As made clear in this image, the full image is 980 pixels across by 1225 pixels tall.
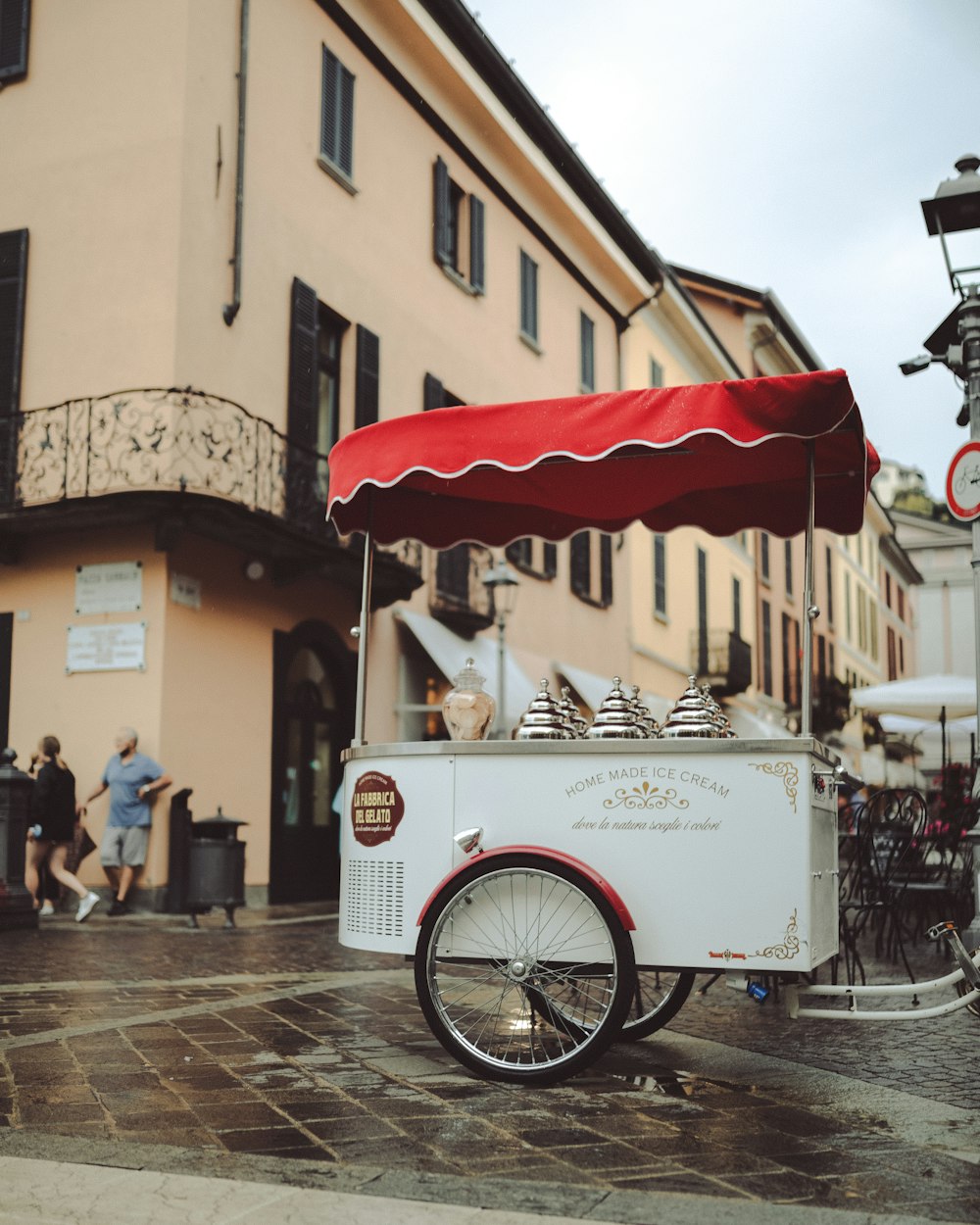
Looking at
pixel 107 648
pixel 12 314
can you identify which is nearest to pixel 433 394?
pixel 12 314

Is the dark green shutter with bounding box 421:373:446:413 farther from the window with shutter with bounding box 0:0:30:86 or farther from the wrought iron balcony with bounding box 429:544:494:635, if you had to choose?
the window with shutter with bounding box 0:0:30:86

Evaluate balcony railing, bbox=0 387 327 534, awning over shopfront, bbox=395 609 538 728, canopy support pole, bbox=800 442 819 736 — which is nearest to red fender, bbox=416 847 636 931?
canopy support pole, bbox=800 442 819 736

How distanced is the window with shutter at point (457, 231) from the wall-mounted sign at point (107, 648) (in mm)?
8279

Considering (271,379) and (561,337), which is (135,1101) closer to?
(271,379)

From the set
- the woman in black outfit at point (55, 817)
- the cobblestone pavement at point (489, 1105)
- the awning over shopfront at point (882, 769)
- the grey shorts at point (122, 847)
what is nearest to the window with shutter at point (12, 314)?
the woman in black outfit at point (55, 817)

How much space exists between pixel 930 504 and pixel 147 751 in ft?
247

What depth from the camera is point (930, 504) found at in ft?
269

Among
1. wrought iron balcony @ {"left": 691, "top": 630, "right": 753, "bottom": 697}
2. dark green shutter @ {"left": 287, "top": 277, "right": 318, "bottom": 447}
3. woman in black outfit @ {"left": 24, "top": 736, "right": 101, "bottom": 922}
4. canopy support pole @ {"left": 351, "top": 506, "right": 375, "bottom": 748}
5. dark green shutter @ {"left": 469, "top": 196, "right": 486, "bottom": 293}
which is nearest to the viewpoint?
canopy support pole @ {"left": 351, "top": 506, "right": 375, "bottom": 748}

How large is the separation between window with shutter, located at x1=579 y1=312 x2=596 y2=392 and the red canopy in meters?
17.9

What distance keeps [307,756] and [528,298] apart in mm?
A: 10052

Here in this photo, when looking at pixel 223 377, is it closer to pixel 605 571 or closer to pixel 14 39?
pixel 14 39

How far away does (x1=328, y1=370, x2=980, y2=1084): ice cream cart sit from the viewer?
15.2 ft

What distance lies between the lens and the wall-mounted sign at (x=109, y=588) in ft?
44.1

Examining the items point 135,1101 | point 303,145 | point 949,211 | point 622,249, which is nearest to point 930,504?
point 622,249
